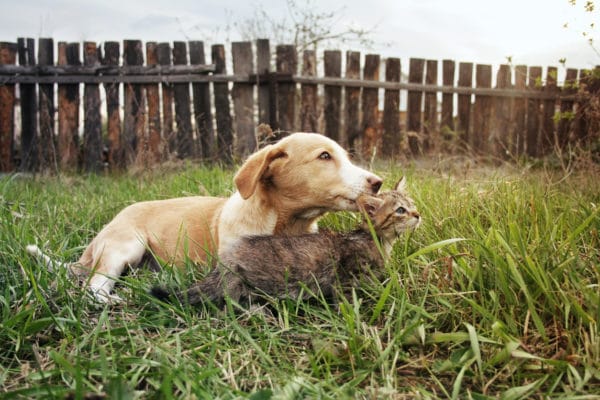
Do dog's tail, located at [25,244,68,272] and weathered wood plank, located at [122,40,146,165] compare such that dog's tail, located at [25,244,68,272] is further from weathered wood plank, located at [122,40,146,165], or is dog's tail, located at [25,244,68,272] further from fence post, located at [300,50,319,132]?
fence post, located at [300,50,319,132]

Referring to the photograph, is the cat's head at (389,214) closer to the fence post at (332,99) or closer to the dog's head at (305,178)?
the dog's head at (305,178)

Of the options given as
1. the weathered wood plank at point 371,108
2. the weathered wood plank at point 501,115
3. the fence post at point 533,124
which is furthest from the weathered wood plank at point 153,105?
the fence post at point 533,124

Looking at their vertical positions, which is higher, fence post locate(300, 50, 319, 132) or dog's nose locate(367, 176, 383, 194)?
fence post locate(300, 50, 319, 132)

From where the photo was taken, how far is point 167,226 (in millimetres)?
4098

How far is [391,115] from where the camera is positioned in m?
10.9

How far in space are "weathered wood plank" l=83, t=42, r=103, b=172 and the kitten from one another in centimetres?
785

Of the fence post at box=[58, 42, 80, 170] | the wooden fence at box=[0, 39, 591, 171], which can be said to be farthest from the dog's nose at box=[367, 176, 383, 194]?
the fence post at box=[58, 42, 80, 170]

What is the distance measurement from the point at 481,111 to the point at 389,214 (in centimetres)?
986

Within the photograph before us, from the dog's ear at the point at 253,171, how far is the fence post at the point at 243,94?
6395 mm

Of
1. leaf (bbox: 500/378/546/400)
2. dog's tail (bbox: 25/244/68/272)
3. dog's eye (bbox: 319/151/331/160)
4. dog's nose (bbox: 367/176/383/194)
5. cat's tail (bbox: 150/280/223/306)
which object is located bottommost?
leaf (bbox: 500/378/546/400)

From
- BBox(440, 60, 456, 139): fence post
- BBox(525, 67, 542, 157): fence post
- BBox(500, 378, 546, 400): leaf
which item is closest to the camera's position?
BBox(500, 378, 546, 400): leaf

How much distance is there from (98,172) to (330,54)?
5.10 metres

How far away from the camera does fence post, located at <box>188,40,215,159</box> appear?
32.6 feet

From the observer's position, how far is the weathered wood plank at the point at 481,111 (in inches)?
477
